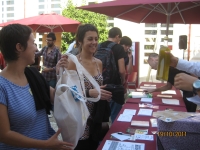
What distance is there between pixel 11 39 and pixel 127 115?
1.46 meters

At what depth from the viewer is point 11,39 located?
1.39m

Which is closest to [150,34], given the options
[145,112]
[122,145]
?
[145,112]

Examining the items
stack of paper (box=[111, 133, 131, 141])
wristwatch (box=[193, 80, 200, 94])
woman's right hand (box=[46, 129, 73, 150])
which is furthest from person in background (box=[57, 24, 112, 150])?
wristwatch (box=[193, 80, 200, 94])

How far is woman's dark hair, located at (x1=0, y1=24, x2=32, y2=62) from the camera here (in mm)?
1393

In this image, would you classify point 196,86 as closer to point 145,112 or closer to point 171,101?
point 145,112

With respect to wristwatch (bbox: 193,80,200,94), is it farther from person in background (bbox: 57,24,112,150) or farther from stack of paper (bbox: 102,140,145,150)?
person in background (bbox: 57,24,112,150)

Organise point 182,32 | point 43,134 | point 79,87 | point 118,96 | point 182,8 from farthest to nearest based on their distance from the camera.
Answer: point 182,32, point 182,8, point 118,96, point 79,87, point 43,134

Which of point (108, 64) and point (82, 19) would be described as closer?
point (108, 64)

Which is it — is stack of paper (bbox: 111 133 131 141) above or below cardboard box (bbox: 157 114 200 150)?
below

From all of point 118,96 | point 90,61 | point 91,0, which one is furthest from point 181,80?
point 91,0

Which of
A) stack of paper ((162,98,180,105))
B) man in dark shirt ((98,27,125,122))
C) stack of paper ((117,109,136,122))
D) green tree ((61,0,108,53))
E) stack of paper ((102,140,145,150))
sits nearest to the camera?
stack of paper ((102,140,145,150))

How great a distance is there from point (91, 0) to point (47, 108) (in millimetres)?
15078

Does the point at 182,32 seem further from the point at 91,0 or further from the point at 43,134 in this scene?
the point at 43,134

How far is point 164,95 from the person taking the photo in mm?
3562
